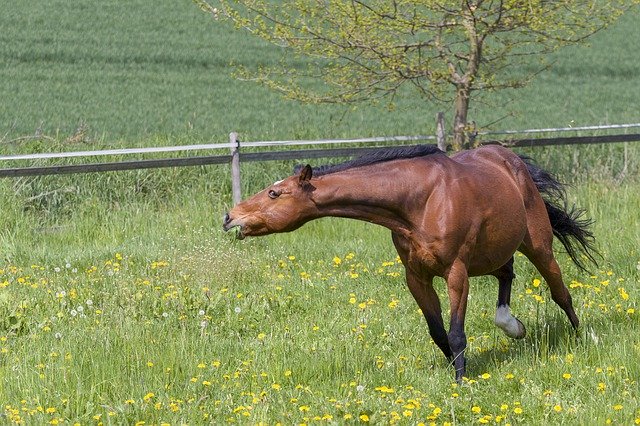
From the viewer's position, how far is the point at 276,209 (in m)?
5.67

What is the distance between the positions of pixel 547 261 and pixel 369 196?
1880 mm

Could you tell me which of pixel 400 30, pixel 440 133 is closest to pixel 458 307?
pixel 400 30

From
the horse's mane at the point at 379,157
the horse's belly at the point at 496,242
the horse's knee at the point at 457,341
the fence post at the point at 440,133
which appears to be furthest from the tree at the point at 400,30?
the horse's knee at the point at 457,341

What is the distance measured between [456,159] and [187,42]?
2429 cm

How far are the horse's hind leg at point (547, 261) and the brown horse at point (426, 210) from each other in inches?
15.3

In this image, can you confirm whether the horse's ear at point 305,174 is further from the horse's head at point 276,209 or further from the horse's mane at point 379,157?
the horse's mane at point 379,157

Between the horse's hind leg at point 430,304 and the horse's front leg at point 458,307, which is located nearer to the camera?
the horse's front leg at point 458,307

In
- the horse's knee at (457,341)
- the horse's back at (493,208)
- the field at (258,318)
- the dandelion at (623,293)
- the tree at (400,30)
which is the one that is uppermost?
the tree at (400,30)

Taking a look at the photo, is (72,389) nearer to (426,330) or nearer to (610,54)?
(426,330)

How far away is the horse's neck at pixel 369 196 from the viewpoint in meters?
5.87

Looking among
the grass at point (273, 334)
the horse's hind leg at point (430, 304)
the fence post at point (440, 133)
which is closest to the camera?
the grass at point (273, 334)

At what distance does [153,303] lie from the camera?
26.7 feet

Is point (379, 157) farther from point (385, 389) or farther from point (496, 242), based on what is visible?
point (385, 389)

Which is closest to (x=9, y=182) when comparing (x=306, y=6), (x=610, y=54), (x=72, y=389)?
(x=306, y=6)
